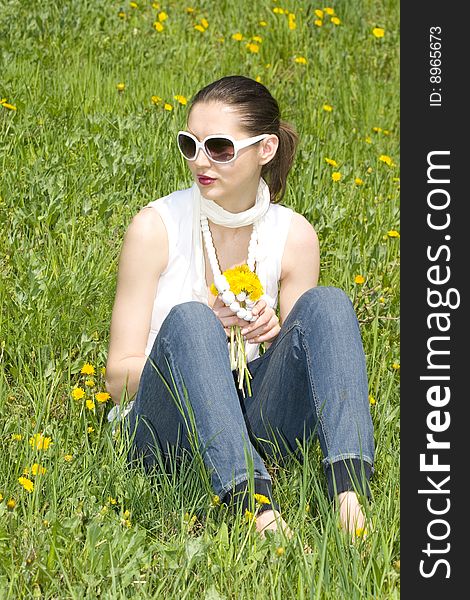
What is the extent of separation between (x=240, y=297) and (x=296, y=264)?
0.41 meters

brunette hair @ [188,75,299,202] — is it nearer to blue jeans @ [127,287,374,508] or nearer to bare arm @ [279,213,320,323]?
bare arm @ [279,213,320,323]

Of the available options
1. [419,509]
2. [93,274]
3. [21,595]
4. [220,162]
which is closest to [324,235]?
[93,274]

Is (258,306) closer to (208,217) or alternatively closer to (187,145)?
(208,217)

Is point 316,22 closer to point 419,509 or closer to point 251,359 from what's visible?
point 251,359

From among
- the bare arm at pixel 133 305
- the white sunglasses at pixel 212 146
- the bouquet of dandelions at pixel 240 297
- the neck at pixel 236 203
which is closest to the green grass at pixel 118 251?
the bare arm at pixel 133 305

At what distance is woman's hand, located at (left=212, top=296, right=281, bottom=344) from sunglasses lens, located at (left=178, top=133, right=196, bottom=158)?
0.42m

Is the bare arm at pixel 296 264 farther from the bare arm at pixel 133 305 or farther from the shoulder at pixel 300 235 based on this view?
the bare arm at pixel 133 305

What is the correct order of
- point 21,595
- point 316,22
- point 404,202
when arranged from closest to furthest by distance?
1. point 21,595
2. point 404,202
3. point 316,22

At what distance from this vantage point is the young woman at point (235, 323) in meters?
2.98

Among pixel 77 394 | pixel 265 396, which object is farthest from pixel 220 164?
pixel 77 394

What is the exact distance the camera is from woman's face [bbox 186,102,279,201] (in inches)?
129

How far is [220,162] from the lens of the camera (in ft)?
10.7

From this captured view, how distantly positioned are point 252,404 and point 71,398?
1.77ft

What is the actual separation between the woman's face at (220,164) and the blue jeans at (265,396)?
0.42 metres
